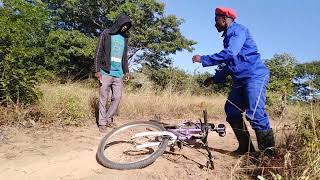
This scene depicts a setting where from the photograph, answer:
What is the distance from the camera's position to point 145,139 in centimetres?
494

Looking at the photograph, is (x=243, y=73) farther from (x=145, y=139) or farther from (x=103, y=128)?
(x=103, y=128)

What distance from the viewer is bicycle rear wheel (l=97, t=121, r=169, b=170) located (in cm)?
461

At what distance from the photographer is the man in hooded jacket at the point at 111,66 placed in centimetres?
666

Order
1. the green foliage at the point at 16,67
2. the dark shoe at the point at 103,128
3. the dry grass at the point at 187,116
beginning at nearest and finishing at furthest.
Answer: the dry grass at the point at 187,116 → the green foliage at the point at 16,67 → the dark shoe at the point at 103,128

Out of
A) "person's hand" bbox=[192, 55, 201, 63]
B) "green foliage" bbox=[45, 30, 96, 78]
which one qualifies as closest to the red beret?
"person's hand" bbox=[192, 55, 201, 63]

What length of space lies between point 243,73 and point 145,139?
1378 millimetres

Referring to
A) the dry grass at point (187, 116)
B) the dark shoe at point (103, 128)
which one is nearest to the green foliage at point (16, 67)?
the dry grass at point (187, 116)

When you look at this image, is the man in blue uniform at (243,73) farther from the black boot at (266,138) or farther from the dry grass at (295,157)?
the dry grass at (295,157)

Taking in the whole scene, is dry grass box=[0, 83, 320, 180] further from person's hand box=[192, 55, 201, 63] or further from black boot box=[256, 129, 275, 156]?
person's hand box=[192, 55, 201, 63]

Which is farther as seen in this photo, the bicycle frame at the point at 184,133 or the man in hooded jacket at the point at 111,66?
the man in hooded jacket at the point at 111,66

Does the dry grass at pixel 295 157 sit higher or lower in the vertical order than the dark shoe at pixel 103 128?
higher

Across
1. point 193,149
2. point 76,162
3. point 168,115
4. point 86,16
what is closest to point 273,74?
point 168,115

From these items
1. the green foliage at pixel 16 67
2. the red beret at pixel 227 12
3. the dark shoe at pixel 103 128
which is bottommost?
the dark shoe at pixel 103 128

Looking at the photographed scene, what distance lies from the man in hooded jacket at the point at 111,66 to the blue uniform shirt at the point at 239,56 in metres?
2.24
